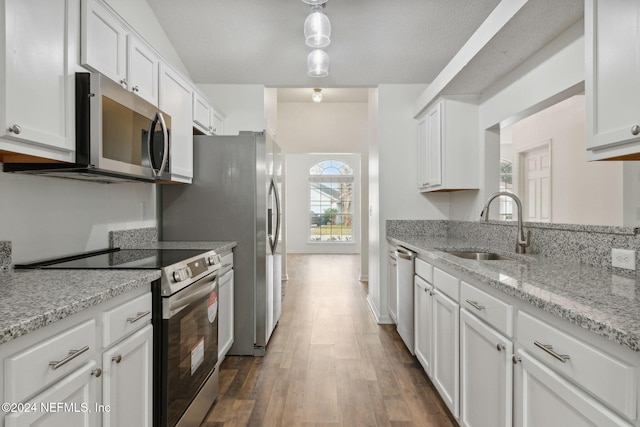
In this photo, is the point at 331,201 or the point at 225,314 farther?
the point at 331,201

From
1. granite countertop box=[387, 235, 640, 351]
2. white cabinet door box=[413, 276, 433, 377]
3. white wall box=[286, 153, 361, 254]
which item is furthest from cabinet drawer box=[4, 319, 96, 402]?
white wall box=[286, 153, 361, 254]

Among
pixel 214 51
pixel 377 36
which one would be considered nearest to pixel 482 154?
pixel 377 36

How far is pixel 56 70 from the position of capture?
1405 mm

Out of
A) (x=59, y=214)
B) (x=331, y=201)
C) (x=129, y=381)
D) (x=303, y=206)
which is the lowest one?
(x=129, y=381)

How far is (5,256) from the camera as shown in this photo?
59.1 inches

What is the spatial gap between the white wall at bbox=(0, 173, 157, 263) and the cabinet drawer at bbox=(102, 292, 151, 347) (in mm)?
692

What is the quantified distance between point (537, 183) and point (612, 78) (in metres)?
3.82

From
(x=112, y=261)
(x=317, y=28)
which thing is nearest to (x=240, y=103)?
(x=317, y=28)

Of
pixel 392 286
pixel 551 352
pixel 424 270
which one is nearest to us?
pixel 551 352

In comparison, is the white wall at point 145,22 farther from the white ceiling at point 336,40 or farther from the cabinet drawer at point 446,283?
the cabinet drawer at point 446,283

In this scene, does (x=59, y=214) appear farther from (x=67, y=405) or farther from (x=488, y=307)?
(x=488, y=307)

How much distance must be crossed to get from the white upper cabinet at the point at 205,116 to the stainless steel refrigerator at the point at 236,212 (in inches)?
8.7

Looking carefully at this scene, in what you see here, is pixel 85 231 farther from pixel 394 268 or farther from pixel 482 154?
pixel 482 154

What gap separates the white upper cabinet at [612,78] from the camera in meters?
1.11
